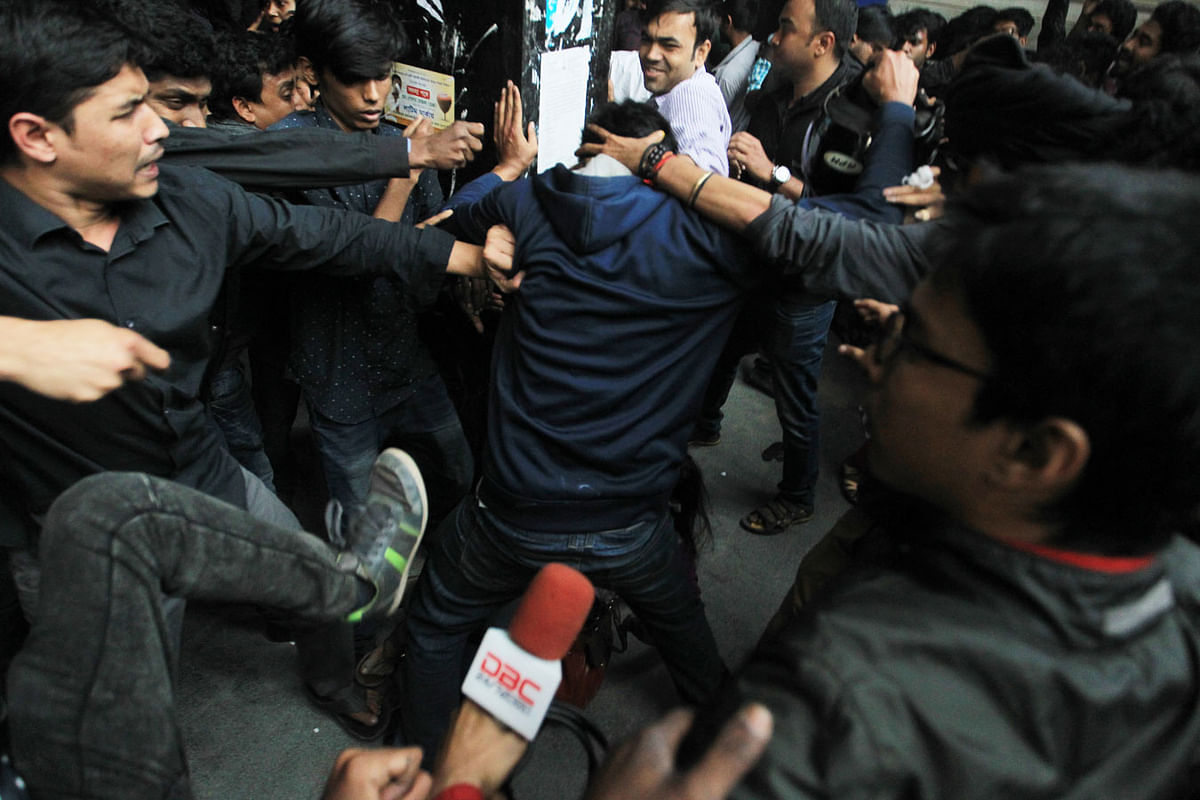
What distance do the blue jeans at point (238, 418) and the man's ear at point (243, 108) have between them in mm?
1121

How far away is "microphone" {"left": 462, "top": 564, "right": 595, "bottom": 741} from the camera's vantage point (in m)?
1.13

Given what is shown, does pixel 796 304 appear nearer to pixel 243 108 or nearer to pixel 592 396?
pixel 592 396

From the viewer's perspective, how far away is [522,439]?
1880 mm

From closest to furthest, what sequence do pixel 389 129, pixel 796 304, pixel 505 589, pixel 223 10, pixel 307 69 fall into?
pixel 505 589
pixel 307 69
pixel 389 129
pixel 796 304
pixel 223 10

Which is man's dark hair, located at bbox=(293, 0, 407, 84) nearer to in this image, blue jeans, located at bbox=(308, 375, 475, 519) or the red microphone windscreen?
blue jeans, located at bbox=(308, 375, 475, 519)

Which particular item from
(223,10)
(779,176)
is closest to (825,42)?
(779,176)

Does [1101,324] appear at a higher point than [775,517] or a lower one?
higher

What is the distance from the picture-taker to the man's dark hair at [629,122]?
6.31 ft

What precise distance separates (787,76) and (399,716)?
3111mm

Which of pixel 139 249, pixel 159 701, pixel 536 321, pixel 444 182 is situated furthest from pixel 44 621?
pixel 444 182

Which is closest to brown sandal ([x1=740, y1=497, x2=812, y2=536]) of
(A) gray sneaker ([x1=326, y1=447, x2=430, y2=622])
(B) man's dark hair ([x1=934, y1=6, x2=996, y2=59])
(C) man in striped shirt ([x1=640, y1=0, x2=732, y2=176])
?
(C) man in striped shirt ([x1=640, y1=0, x2=732, y2=176])

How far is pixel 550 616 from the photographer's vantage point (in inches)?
45.1

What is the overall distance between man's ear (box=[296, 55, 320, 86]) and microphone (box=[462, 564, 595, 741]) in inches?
81.4

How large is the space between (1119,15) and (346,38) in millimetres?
5966
